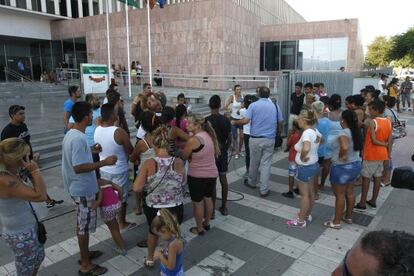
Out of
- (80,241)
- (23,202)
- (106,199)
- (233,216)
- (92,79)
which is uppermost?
(92,79)

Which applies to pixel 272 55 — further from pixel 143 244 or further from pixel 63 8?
pixel 143 244

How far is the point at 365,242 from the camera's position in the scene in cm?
116

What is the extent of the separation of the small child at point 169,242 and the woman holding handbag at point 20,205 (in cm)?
102

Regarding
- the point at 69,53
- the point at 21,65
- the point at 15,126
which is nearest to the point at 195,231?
the point at 15,126

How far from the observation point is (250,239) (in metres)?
4.34

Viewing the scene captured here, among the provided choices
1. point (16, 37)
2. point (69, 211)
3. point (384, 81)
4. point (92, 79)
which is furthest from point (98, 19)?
point (69, 211)

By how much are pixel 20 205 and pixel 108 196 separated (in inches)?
41.4

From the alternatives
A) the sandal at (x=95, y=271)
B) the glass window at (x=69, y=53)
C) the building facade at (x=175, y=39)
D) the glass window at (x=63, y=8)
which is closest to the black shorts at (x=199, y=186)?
the sandal at (x=95, y=271)

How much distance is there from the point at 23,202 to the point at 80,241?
93 cm

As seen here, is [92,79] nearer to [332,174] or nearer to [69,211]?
[69,211]

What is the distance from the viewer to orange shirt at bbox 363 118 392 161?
4.94 m

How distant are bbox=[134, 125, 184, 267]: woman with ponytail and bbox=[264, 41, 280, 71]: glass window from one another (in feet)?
84.2

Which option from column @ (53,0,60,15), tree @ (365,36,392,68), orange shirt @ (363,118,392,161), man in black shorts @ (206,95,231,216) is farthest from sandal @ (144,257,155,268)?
tree @ (365,36,392,68)

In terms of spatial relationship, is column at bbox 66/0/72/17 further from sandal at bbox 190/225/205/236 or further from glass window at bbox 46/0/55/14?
sandal at bbox 190/225/205/236
